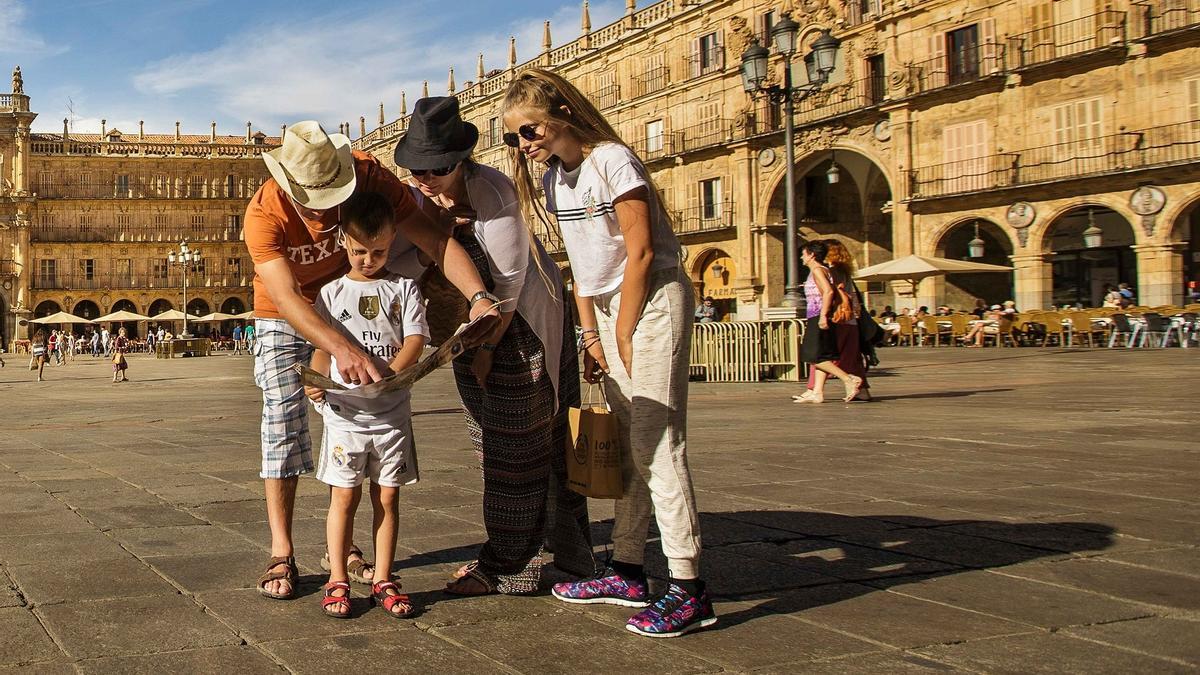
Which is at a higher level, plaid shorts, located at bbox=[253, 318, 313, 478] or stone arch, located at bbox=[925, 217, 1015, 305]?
stone arch, located at bbox=[925, 217, 1015, 305]

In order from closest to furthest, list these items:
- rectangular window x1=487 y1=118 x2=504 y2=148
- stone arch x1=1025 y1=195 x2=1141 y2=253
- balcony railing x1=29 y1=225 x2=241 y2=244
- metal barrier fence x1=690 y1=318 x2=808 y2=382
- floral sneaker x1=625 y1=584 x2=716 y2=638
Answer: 1. floral sneaker x1=625 y1=584 x2=716 y2=638
2. metal barrier fence x1=690 y1=318 x2=808 y2=382
3. stone arch x1=1025 y1=195 x2=1141 y2=253
4. rectangular window x1=487 y1=118 x2=504 y2=148
5. balcony railing x1=29 y1=225 x2=241 y2=244

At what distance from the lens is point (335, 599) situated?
9.47 ft

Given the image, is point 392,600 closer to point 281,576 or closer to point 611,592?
point 281,576

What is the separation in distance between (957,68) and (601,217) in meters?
27.5

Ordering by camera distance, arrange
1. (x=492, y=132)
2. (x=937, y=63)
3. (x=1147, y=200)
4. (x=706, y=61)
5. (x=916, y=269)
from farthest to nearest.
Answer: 1. (x=492, y=132)
2. (x=706, y=61)
3. (x=937, y=63)
4. (x=1147, y=200)
5. (x=916, y=269)

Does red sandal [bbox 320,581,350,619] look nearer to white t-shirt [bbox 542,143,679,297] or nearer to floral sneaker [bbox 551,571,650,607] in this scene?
floral sneaker [bbox 551,571,650,607]

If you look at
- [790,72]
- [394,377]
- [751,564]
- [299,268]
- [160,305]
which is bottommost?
[751,564]

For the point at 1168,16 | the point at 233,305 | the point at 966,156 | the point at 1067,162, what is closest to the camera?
the point at 1168,16

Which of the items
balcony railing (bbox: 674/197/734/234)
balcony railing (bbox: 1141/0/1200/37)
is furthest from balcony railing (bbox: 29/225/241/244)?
balcony railing (bbox: 1141/0/1200/37)

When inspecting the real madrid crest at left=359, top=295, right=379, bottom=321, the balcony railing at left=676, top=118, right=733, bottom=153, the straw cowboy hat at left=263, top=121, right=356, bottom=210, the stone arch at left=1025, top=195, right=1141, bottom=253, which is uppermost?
the balcony railing at left=676, top=118, right=733, bottom=153

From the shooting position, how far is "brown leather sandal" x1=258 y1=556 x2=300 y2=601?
306cm

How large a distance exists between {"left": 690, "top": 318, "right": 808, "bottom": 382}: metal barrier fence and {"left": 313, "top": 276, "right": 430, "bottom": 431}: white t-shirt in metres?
11.2

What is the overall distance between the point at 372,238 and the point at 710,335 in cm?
1201

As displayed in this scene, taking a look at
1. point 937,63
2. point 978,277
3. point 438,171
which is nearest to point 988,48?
point 937,63
